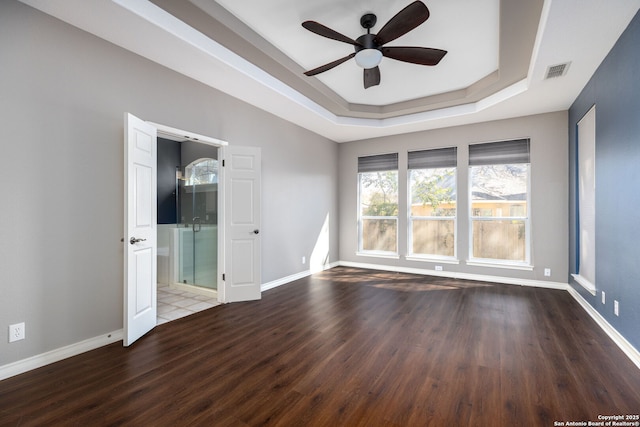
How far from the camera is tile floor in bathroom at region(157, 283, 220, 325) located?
3.56 meters

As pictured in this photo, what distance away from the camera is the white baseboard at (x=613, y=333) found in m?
2.41

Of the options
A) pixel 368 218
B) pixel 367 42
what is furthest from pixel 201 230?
pixel 367 42

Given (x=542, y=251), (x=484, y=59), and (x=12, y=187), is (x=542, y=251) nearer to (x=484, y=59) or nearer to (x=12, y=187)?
(x=484, y=59)

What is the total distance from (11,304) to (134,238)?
0.92 metres

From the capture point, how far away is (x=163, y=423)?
1699 mm

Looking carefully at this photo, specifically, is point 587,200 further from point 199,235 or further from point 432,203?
point 199,235

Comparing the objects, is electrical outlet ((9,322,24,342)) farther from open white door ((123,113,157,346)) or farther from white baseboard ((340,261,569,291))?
white baseboard ((340,261,569,291))

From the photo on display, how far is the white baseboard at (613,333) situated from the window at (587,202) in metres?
0.24

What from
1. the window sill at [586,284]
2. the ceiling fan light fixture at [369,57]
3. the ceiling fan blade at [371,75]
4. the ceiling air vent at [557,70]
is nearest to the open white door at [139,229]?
the ceiling fan light fixture at [369,57]

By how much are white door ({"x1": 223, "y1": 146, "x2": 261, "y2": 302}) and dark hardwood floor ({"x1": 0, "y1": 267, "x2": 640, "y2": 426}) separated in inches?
20.5

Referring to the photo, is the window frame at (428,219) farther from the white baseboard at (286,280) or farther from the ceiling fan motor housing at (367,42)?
the ceiling fan motor housing at (367,42)

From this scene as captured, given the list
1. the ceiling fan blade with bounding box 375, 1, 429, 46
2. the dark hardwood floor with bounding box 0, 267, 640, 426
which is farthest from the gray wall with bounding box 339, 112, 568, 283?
the ceiling fan blade with bounding box 375, 1, 429, 46

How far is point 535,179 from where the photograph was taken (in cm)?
477

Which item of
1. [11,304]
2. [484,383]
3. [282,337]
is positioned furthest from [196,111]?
[484,383]
